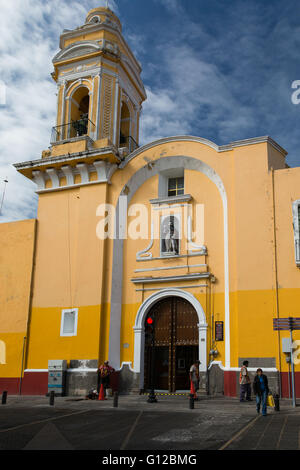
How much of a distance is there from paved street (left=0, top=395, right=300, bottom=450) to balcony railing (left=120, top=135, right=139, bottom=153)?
12.6 metres

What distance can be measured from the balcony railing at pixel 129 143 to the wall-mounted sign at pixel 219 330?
10.0 meters

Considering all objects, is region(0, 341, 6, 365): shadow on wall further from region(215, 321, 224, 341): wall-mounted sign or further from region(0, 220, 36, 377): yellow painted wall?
region(215, 321, 224, 341): wall-mounted sign

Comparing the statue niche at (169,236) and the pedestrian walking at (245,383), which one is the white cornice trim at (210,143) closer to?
the statue niche at (169,236)

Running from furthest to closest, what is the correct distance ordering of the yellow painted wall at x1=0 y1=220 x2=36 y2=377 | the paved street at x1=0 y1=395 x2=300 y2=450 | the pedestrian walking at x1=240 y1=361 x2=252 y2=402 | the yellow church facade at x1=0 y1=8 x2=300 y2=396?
the yellow painted wall at x1=0 y1=220 x2=36 y2=377, the yellow church facade at x1=0 y1=8 x2=300 y2=396, the pedestrian walking at x1=240 y1=361 x2=252 y2=402, the paved street at x1=0 y1=395 x2=300 y2=450

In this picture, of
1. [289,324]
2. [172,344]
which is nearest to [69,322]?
[172,344]

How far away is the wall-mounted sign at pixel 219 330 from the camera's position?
1837cm

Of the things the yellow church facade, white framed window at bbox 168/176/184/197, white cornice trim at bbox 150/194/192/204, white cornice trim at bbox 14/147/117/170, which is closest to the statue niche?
the yellow church facade

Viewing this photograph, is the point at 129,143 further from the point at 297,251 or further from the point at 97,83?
the point at 297,251

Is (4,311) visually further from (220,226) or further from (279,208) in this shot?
(279,208)

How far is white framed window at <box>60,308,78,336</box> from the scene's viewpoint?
2060 cm

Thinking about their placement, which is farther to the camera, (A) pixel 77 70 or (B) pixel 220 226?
(A) pixel 77 70
